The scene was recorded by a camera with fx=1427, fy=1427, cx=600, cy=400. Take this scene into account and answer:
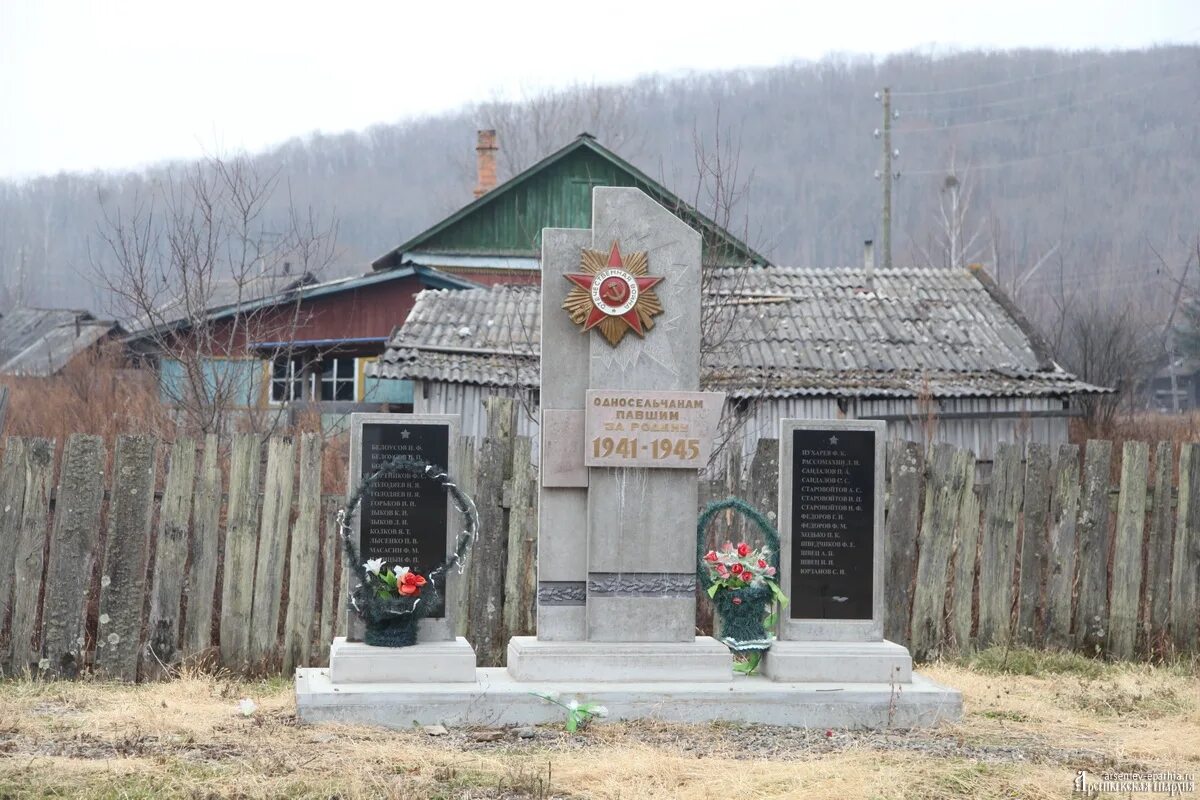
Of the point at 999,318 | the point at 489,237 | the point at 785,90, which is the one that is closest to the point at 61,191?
the point at 785,90

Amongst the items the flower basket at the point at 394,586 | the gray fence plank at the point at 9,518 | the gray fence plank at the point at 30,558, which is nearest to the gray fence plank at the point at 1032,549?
the flower basket at the point at 394,586

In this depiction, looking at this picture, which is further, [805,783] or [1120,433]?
[1120,433]

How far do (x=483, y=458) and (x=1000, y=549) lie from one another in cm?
412

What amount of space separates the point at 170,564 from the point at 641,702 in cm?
372

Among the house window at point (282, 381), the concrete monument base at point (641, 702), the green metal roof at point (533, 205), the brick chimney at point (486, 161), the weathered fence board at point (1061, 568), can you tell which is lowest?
the concrete monument base at point (641, 702)

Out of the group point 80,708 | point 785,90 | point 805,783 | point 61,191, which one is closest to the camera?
point 805,783

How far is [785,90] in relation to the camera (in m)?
121

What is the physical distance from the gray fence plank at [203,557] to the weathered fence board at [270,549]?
31 centimetres

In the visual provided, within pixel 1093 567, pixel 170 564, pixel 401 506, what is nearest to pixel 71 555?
pixel 170 564

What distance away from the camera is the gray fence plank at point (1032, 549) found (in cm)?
1123

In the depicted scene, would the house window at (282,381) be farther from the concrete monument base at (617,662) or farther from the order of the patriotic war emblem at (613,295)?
the concrete monument base at (617,662)

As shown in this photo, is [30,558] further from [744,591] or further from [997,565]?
[997,565]

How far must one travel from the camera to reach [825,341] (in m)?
19.8

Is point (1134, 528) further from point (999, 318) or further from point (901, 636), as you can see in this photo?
point (999, 318)
